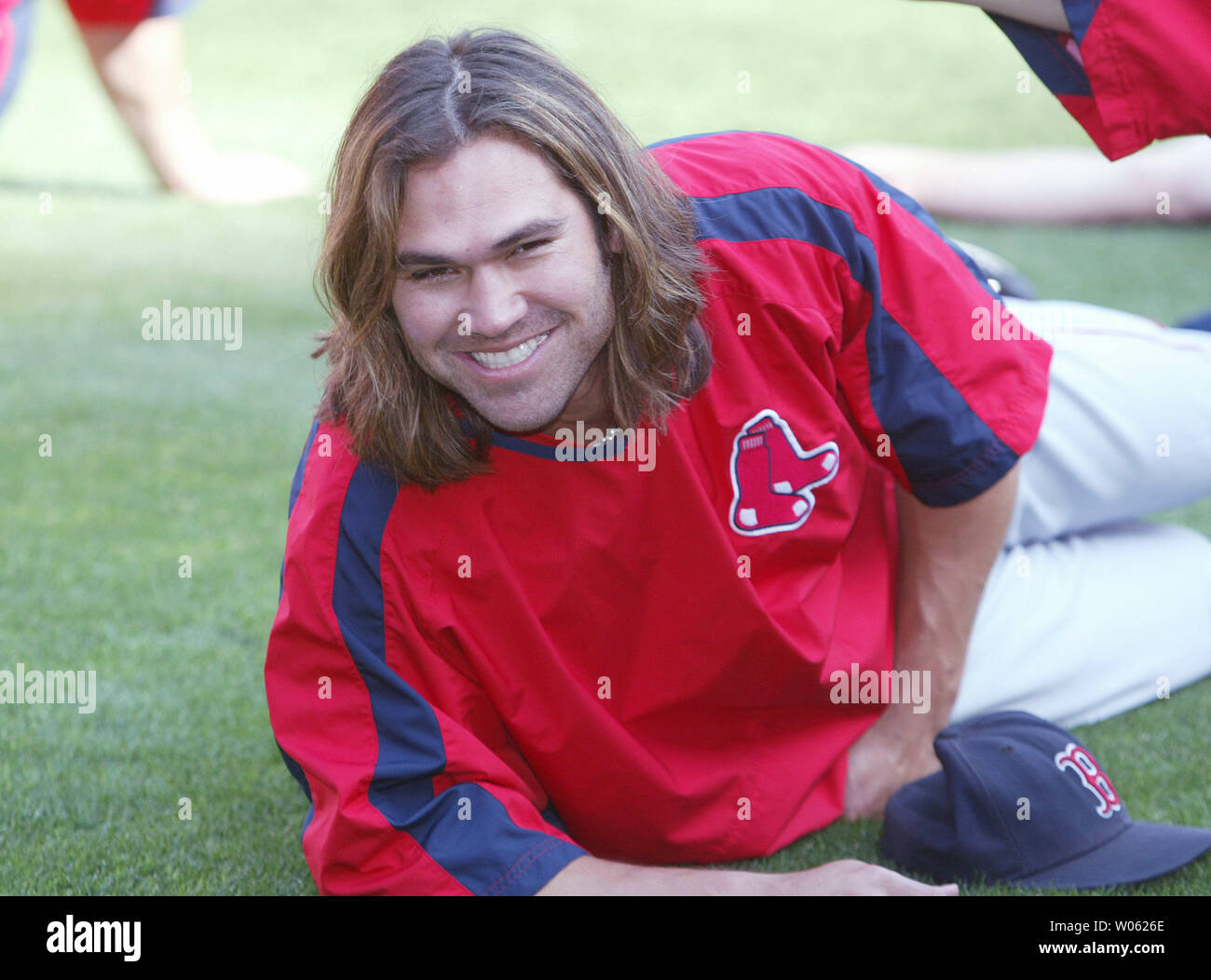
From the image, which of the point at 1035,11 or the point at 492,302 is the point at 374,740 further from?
the point at 1035,11

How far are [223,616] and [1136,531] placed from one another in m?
1.46

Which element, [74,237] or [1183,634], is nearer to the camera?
[1183,634]

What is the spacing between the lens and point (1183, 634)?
205 centimetres

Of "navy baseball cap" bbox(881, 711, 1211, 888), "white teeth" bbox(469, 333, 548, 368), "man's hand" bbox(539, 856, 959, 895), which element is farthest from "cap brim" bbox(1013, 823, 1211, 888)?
"white teeth" bbox(469, 333, 548, 368)

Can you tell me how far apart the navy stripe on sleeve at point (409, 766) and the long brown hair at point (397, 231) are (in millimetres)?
72

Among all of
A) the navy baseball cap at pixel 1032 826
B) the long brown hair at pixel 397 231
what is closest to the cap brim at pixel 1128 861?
the navy baseball cap at pixel 1032 826

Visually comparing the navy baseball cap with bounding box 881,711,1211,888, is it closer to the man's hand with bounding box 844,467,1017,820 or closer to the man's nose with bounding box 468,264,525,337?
the man's hand with bounding box 844,467,1017,820

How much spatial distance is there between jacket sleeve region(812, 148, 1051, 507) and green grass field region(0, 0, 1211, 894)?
1.12ft

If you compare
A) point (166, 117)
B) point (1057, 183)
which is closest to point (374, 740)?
point (1057, 183)

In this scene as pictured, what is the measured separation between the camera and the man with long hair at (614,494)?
1413mm

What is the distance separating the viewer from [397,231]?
139 cm

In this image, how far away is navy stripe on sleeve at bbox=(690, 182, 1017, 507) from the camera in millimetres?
1604

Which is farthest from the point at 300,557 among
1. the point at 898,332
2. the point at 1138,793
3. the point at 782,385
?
the point at 1138,793
